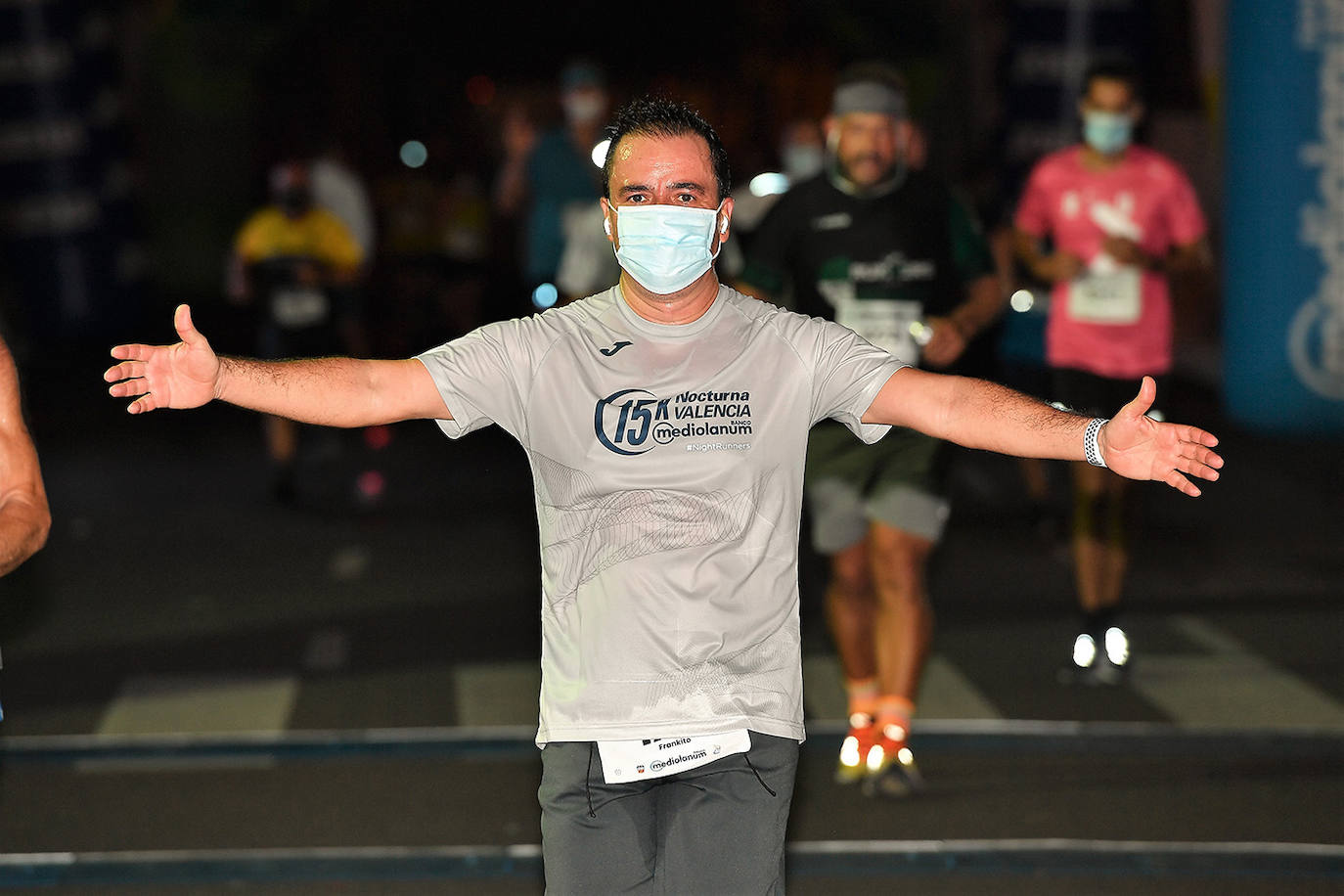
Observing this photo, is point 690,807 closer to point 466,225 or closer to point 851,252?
point 851,252

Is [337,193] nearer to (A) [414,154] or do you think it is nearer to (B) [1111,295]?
(B) [1111,295]

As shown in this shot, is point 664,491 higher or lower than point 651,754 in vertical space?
higher

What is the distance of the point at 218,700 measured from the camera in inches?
307

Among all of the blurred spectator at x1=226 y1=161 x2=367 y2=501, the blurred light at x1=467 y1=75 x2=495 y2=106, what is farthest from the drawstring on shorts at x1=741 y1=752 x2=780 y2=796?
the blurred light at x1=467 y1=75 x2=495 y2=106

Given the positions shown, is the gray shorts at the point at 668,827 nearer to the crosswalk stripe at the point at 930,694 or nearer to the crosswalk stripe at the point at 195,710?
the crosswalk stripe at the point at 195,710

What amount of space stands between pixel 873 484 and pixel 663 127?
309 centimetres

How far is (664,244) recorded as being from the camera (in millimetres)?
3631

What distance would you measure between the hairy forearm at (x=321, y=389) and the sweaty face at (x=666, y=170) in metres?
0.53

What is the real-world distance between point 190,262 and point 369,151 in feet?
17.9

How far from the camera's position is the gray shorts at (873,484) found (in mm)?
6523

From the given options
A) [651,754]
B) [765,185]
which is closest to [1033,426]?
[651,754]

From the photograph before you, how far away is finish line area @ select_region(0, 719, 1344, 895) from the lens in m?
5.80

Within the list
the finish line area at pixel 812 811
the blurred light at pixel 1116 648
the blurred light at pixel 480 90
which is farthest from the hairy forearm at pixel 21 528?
the blurred light at pixel 480 90

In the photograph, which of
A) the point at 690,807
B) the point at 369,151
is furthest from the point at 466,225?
the point at 369,151
